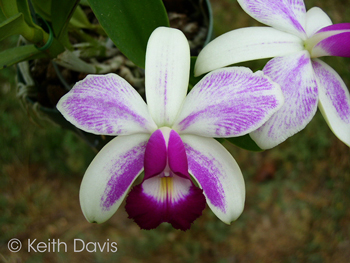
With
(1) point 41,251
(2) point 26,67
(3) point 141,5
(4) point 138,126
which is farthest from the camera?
(1) point 41,251

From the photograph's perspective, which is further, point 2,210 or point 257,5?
point 2,210

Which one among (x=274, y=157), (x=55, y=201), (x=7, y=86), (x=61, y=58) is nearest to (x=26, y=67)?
(x=61, y=58)

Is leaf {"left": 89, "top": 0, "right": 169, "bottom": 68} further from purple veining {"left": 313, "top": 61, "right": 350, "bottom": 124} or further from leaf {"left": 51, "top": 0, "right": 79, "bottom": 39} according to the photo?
purple veining {"left": 313, "top": 61, "right": 350, "bottom": 124}

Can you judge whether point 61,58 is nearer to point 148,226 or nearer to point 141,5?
point 141,5

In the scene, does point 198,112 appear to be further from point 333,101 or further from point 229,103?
point 333,101

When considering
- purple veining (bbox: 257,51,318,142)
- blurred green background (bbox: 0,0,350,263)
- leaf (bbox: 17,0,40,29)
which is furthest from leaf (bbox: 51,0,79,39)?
blurred green background (bbox: 0,0,350,263)

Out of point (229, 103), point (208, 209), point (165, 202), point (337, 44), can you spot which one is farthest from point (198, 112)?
point (208, 209)

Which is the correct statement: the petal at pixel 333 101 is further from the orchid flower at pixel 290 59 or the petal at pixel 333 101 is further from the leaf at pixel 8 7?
the leaf at pixel 8 7
